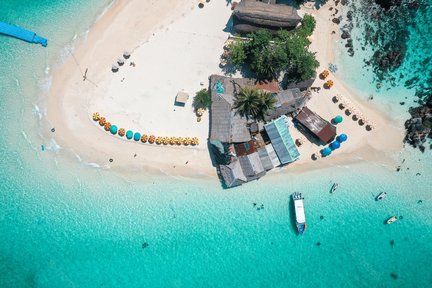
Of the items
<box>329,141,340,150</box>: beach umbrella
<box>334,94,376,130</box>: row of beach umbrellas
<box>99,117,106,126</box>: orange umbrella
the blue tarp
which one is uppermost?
<box>334,94,376,130</box>: row of beach umbrellas

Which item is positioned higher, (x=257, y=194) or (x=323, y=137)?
(x=323, y=137)

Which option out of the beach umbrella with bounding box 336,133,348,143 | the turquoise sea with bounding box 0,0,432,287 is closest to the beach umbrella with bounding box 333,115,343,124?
the beach umbrella with bounding box 336,133,348,143

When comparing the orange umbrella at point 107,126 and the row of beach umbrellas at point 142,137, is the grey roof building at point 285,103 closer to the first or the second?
the row of beach umbrellas at point 142,137

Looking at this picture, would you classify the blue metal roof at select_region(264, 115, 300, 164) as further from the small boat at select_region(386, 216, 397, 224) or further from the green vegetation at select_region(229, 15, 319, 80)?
the small boat at select_region(386, 216, 397, 224)

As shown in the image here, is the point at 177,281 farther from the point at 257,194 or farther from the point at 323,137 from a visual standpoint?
the point at 323,137

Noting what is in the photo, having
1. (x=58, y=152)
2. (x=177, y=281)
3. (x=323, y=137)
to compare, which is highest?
(x=323, y=137)

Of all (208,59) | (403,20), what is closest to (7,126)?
(208,59)
